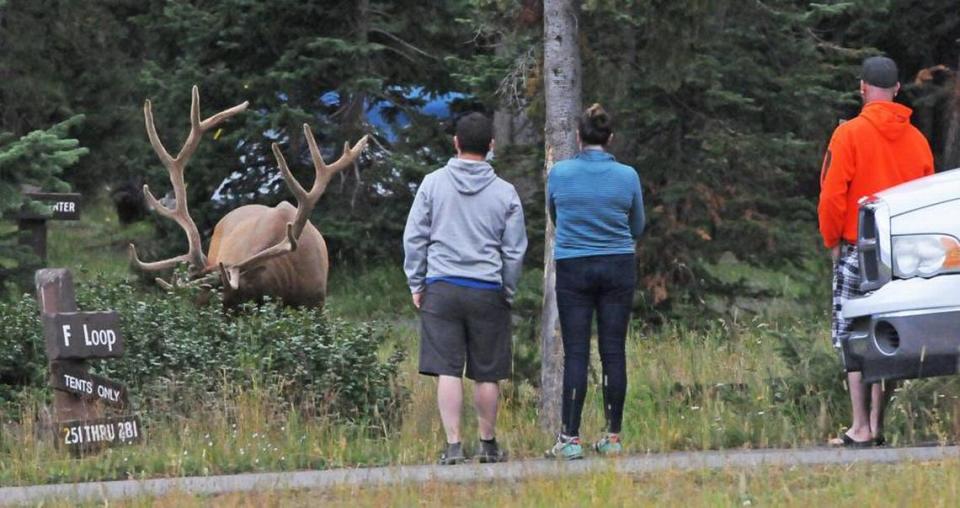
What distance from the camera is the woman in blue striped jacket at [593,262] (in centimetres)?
898

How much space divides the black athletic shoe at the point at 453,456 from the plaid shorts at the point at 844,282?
199 centimetres

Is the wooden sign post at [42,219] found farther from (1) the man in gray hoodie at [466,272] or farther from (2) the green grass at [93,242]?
(2) the green grass at [93,242]

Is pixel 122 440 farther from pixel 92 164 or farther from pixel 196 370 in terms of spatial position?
pixel 92 164

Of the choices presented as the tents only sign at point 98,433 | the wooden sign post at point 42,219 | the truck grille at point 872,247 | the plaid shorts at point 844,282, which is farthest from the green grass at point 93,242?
the truck grille at point 872,247

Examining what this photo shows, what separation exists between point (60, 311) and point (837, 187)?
4184 millimetres

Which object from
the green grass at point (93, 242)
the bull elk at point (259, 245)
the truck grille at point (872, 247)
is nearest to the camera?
the truck grille at point (872, 247)

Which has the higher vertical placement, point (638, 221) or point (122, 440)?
point (638, 221)

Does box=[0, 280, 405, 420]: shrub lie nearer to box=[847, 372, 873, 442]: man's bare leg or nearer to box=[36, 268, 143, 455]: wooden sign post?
box=[36, 268, 143, 455]: wooden sign post

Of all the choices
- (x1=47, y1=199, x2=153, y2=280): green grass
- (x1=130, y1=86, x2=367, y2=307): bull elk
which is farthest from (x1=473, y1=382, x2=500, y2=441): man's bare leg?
(x1=47, y1=199, x2=153, y2=280): green grass

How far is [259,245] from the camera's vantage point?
15742mm

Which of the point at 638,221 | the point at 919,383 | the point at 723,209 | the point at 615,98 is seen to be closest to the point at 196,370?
the point at 638,221

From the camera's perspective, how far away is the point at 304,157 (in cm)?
2369

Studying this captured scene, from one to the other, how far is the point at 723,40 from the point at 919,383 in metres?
7.54

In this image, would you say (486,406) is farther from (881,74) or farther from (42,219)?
(42,219)
